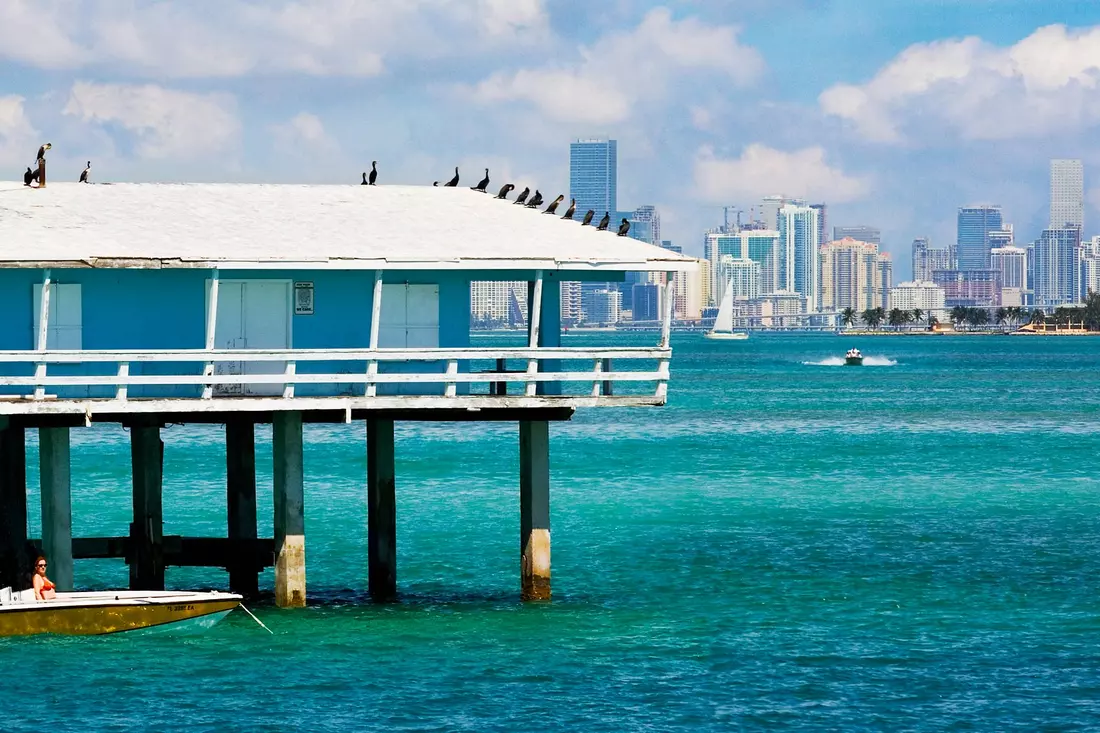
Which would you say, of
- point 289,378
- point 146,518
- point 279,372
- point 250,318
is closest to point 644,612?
point 279,372

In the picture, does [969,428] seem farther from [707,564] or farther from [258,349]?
[258,349]

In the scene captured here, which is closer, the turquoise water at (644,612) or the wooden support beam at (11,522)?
the turquoise water at (644,612)

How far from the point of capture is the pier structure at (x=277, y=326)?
100 feet

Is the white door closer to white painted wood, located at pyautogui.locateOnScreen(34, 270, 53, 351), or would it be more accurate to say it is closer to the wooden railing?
the wooden railing

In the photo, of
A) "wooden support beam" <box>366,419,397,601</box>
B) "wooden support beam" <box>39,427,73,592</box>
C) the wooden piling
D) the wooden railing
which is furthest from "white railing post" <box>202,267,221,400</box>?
the wooden piling

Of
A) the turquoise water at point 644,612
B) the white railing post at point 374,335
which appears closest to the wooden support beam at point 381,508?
the turquoise water at point 644,612

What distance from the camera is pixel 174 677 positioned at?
29.8 metres

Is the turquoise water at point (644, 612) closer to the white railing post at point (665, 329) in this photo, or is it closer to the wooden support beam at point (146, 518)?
the wooden support beam at point (146, 518)

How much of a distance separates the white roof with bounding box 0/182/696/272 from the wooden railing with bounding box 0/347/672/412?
1403mm

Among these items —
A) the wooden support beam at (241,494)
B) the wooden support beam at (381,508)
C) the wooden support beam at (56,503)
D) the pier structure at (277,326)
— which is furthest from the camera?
the wooden support beam at (241,494)

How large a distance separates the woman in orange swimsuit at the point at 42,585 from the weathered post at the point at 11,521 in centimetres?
69

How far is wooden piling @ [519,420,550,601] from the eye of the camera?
3334 cm

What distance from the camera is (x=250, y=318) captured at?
1273 inches

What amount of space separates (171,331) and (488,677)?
7859 millimetres
